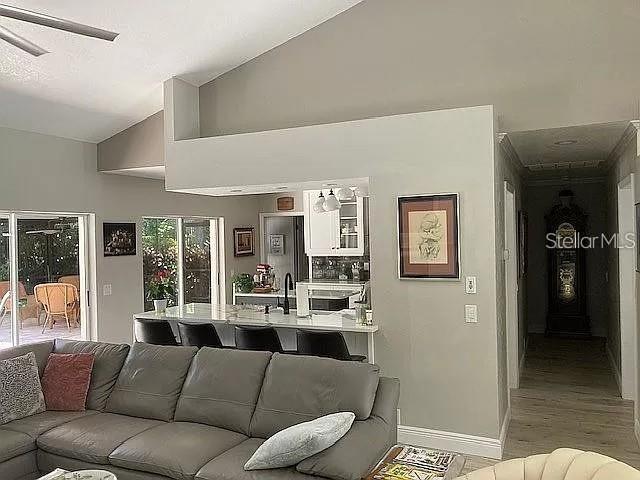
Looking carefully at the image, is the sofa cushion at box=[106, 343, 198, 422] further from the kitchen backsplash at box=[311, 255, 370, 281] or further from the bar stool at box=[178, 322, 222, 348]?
the kitchen backsplash at box=[311, 255, 370, 281]

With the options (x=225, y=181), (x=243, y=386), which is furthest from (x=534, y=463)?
(x=225, y=181)

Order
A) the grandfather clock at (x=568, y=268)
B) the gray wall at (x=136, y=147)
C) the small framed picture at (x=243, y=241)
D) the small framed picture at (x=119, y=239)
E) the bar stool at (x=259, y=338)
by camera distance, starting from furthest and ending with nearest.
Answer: the small framed picture at (x=243, y=241)
the grandfather clock at (x=568, y=268)
the small framed picture at (x=119, y=239)
the gray wall at (x=136, y=147)
the bar stool at (x=259, y=338)

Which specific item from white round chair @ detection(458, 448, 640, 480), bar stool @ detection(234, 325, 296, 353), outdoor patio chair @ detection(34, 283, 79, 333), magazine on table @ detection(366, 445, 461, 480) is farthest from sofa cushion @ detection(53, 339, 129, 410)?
white round chair @ detection(458, 448, 640, 480)

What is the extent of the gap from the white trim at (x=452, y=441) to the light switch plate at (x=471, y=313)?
831mm

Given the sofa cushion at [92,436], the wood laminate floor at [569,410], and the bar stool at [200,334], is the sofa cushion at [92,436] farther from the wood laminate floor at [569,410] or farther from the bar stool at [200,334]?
the wood laminate floor at [569,410]

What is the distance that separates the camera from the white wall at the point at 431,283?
409cm

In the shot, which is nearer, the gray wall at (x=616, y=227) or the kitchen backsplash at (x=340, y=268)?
the gray wall at (x=616, y=227)

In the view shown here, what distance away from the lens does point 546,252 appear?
8.86 meters

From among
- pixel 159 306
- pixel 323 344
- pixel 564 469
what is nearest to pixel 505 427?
pixel 323 344

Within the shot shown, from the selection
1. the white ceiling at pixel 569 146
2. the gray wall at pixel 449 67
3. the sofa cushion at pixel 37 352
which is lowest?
the sofa cushion at pixel 37 352

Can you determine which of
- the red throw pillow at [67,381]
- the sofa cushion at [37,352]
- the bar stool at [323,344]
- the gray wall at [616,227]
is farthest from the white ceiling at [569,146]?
the sofa cushion at [37,352]

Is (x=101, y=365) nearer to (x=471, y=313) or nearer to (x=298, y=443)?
(x=298, y=443)

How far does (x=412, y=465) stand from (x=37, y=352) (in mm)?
2912

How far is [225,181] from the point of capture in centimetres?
505
